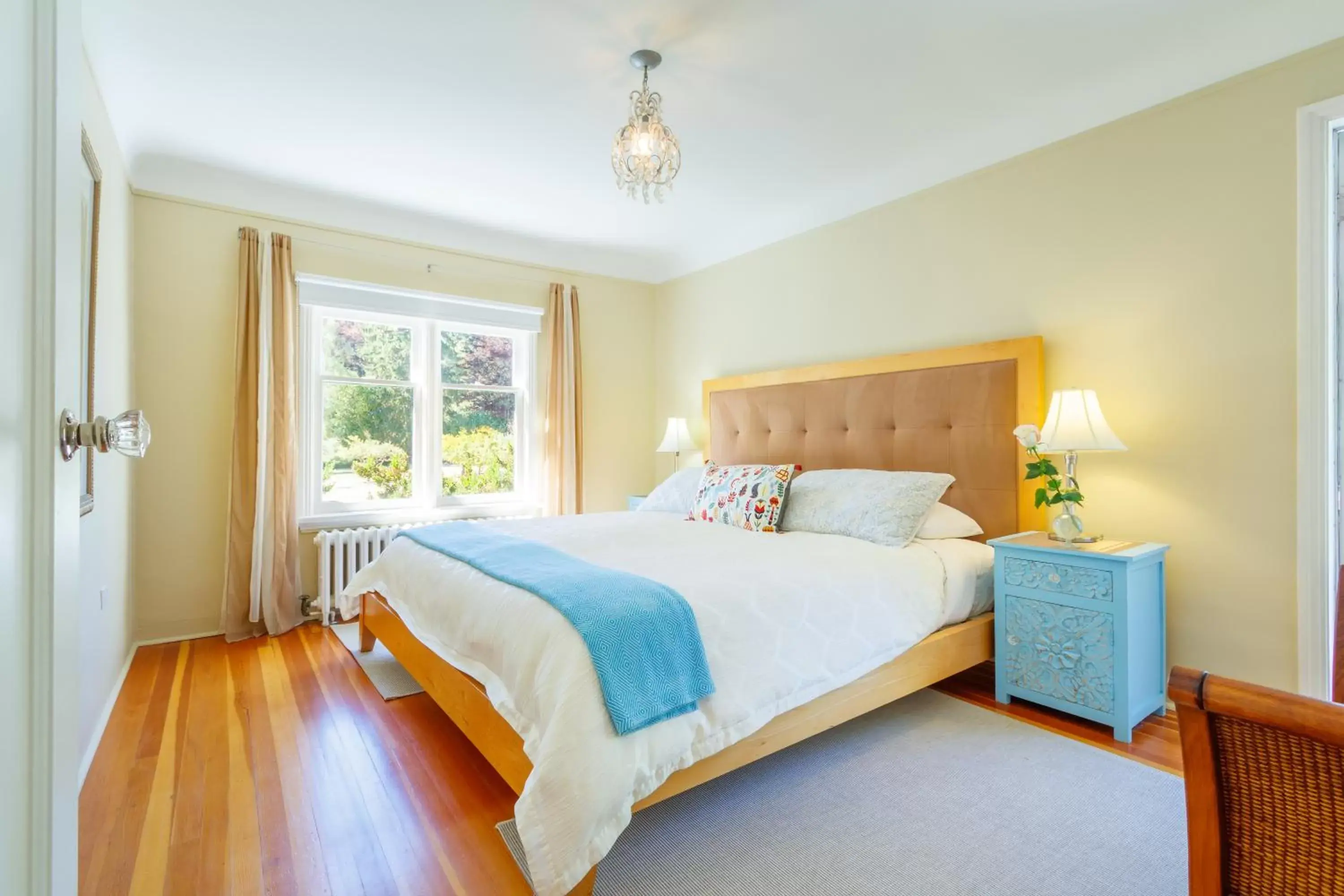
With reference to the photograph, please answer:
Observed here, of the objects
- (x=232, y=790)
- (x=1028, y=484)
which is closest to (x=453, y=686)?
(x=232, y=790)

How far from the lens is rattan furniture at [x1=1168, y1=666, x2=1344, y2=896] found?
25.3 inches

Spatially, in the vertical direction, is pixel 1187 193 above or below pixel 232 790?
above

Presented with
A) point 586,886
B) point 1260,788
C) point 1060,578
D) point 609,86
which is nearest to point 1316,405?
point 1060,578

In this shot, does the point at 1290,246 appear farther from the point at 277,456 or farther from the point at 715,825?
the point at 277,456

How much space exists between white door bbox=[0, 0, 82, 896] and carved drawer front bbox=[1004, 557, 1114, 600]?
8.87 ft

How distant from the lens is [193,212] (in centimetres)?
345

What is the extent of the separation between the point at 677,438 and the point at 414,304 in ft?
6.59

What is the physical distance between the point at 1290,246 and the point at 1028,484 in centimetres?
120

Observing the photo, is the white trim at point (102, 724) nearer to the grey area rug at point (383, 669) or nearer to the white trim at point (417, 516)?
the grey area rug at point (383, 669)

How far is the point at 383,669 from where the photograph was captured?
2.98 m

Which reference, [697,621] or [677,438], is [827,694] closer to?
[697,621]

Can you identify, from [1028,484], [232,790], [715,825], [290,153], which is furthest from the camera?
[290,153]

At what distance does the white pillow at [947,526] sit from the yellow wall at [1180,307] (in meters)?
0.48

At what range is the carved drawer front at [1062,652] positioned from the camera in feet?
7.41
